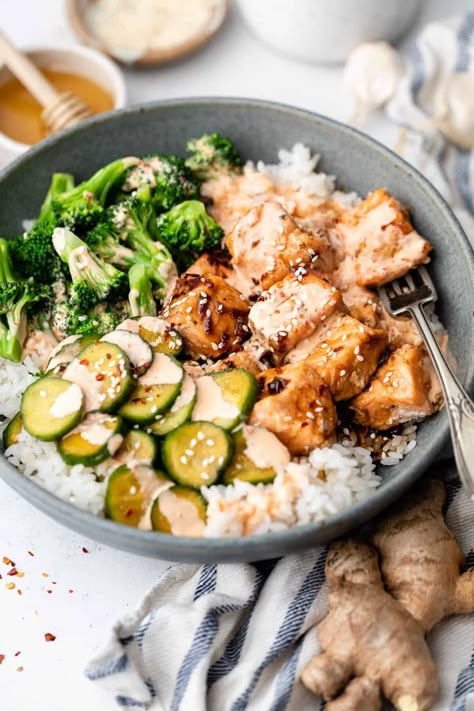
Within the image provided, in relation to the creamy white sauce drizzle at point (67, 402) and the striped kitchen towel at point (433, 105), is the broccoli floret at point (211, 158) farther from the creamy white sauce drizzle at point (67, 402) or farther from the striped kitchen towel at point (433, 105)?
the creamy white sauce drizzle at point (67, 402)

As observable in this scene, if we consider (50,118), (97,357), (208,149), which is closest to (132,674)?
(97,357)

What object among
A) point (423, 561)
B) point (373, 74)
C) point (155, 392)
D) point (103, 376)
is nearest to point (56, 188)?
point (103, 376)

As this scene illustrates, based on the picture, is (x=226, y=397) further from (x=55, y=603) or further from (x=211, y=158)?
(x=211, y=158)

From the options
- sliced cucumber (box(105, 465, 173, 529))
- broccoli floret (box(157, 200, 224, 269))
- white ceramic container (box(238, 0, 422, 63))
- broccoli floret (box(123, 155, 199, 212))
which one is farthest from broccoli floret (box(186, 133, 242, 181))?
sliced cucumber (box(105, 465, 173, 529))

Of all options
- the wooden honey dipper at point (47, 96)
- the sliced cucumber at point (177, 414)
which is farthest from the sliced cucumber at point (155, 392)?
the wooden honey dipper at point (47, 96)

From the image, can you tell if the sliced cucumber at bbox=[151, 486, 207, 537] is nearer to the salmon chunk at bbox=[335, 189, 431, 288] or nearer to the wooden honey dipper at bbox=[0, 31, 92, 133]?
the salmon chunk at bbox=[335, 189, 431, 288]

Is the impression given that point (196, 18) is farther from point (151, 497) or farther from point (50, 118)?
point (151, 497)
